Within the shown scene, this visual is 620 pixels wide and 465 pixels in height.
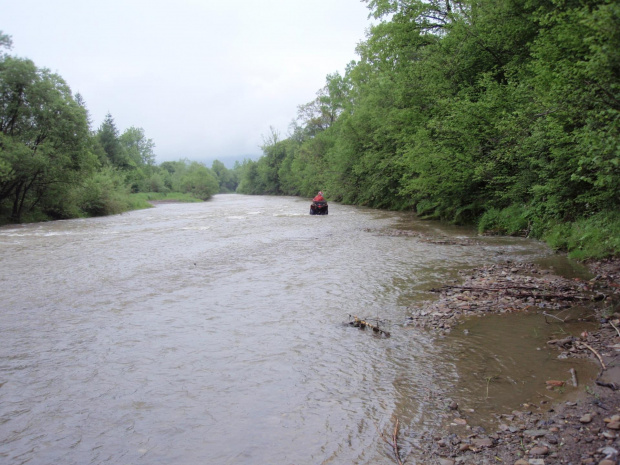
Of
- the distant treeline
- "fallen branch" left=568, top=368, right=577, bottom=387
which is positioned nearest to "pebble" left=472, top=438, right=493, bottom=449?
"fallen branch" left=568, top=368, right=577, bottom=387

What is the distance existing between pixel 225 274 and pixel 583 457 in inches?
416

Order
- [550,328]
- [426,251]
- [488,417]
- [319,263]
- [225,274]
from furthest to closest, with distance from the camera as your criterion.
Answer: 1. [426,251]
2. [319,263]
3. [225,274]
4. [550,328]
5. [488,417]

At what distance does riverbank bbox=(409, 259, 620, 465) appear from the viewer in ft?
12.8

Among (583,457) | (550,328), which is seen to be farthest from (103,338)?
(550,328)

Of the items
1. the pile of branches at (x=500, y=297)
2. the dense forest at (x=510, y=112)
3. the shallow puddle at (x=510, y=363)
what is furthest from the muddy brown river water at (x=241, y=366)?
the dense forest at (x=510, y=112)

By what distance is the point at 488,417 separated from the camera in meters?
4.73

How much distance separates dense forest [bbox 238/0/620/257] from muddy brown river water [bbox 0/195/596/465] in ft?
10.4

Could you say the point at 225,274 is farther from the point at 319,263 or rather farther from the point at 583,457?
the point at 583,457

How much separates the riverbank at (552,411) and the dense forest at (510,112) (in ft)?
8.12

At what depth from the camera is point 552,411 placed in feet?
15.3

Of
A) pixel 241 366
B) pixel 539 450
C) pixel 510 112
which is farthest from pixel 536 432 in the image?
pixel 510 112

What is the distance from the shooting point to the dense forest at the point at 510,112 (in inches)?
306

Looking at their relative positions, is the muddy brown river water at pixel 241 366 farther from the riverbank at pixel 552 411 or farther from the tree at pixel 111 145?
the tree at pixel 111 145

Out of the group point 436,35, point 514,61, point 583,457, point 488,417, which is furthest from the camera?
point 436,35
